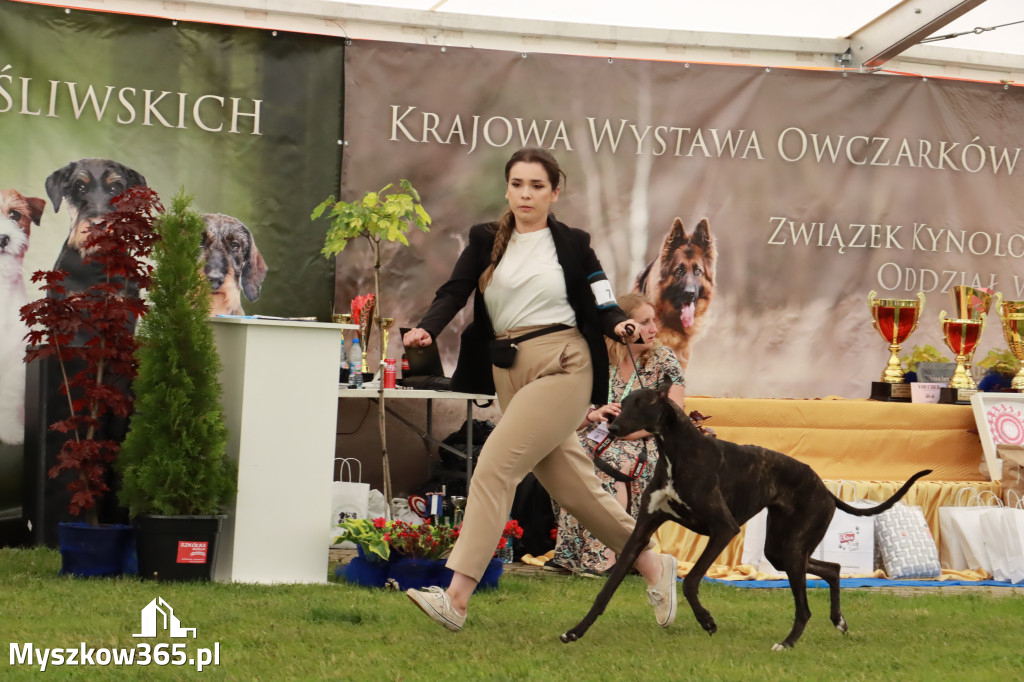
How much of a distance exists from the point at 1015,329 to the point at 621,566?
4.21 m

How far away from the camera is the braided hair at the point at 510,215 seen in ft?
13.5

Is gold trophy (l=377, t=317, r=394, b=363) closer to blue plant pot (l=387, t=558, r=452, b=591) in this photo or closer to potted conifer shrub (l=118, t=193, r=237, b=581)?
potted conifer shrub (l=118, t=193, r=237, b=581)

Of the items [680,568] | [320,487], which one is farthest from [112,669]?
[680,568]

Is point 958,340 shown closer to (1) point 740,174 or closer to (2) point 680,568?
(1) point 740,174

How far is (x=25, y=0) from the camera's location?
686cm

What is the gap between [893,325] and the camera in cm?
742

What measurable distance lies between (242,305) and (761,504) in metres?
3.97

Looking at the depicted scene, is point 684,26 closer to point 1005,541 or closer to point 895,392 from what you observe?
point 895,392

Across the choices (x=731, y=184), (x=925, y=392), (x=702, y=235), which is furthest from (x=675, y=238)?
(x=925, y=392)

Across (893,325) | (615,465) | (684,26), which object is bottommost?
(615,465)

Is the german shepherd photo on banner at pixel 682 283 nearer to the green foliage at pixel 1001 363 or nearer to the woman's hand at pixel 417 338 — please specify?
the green foliage at pixel 1001 363

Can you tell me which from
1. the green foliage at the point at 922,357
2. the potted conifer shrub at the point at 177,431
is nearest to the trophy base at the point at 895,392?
the green foliage at the point at 922,357

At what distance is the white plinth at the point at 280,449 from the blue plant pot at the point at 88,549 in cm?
46

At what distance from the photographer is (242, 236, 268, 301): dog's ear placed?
725 centimetres
